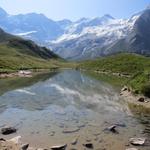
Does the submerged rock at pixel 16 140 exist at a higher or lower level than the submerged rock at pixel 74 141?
higher

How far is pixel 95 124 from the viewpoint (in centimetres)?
3884

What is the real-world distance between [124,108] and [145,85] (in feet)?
34.1

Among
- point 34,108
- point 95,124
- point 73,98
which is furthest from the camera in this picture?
point 73,98

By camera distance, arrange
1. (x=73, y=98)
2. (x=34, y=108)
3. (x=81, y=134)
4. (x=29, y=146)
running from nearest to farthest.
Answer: (x=29, y=146) → (x=81, y=134) → (x=34, y=108) → (x=73, y=98)

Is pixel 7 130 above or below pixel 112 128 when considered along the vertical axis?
above

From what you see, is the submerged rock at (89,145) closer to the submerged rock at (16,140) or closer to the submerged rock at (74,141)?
the submerged rock at (74,141)

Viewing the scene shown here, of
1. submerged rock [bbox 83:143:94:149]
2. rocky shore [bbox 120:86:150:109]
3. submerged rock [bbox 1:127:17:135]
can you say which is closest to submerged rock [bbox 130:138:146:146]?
submerged rock [bbox 83:143:94:149]

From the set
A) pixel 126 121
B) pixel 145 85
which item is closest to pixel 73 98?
pixel 145 85

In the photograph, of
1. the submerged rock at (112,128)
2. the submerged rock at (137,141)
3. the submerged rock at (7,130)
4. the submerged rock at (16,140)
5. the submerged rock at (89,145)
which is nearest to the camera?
the submerged rock at (89,145)

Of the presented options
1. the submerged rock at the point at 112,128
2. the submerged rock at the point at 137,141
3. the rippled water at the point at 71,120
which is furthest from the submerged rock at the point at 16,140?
the submerged rock at the point at 137,141

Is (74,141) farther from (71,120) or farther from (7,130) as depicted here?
(71,120)

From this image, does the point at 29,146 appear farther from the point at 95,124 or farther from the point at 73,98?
the point at 73,98

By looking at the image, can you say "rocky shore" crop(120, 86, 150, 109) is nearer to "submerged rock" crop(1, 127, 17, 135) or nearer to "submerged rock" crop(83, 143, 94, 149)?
"submerged rock" crop(83, 143, 94, 149)

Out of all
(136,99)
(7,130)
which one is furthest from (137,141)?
(136,99)
